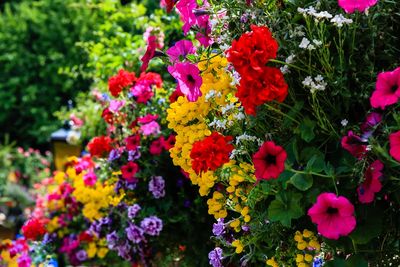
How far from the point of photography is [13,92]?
12617mm

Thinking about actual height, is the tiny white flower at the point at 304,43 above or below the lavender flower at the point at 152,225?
above

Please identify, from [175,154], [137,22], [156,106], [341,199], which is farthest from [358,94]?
[137,22]

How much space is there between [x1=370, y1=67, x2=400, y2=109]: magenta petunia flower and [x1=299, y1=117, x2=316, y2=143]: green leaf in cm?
19

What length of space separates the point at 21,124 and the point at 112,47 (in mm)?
9072

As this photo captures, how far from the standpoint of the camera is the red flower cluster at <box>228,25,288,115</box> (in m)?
1.68

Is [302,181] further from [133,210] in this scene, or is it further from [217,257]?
[133,210]

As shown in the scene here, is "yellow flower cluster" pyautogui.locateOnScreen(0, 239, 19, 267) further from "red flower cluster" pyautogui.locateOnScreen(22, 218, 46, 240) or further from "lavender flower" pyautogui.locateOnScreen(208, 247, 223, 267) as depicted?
"lavender flower" pyautogui.locateOnScreen(208, 247, 223, 267)

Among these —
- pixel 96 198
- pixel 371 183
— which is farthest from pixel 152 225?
pixel 371 183

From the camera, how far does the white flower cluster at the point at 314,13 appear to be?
170 centimetres

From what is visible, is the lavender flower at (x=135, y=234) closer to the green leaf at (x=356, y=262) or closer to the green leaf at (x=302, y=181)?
the green leaf at (x=356, y=262)

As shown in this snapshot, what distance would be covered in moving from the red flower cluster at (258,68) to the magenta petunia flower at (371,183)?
267 millimetres

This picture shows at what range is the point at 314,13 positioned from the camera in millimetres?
1726

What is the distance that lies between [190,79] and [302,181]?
1.64 ft

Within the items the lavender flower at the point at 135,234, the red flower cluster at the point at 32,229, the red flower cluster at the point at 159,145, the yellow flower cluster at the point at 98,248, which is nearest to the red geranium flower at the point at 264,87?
the red flower cluster at the point at 159,145
